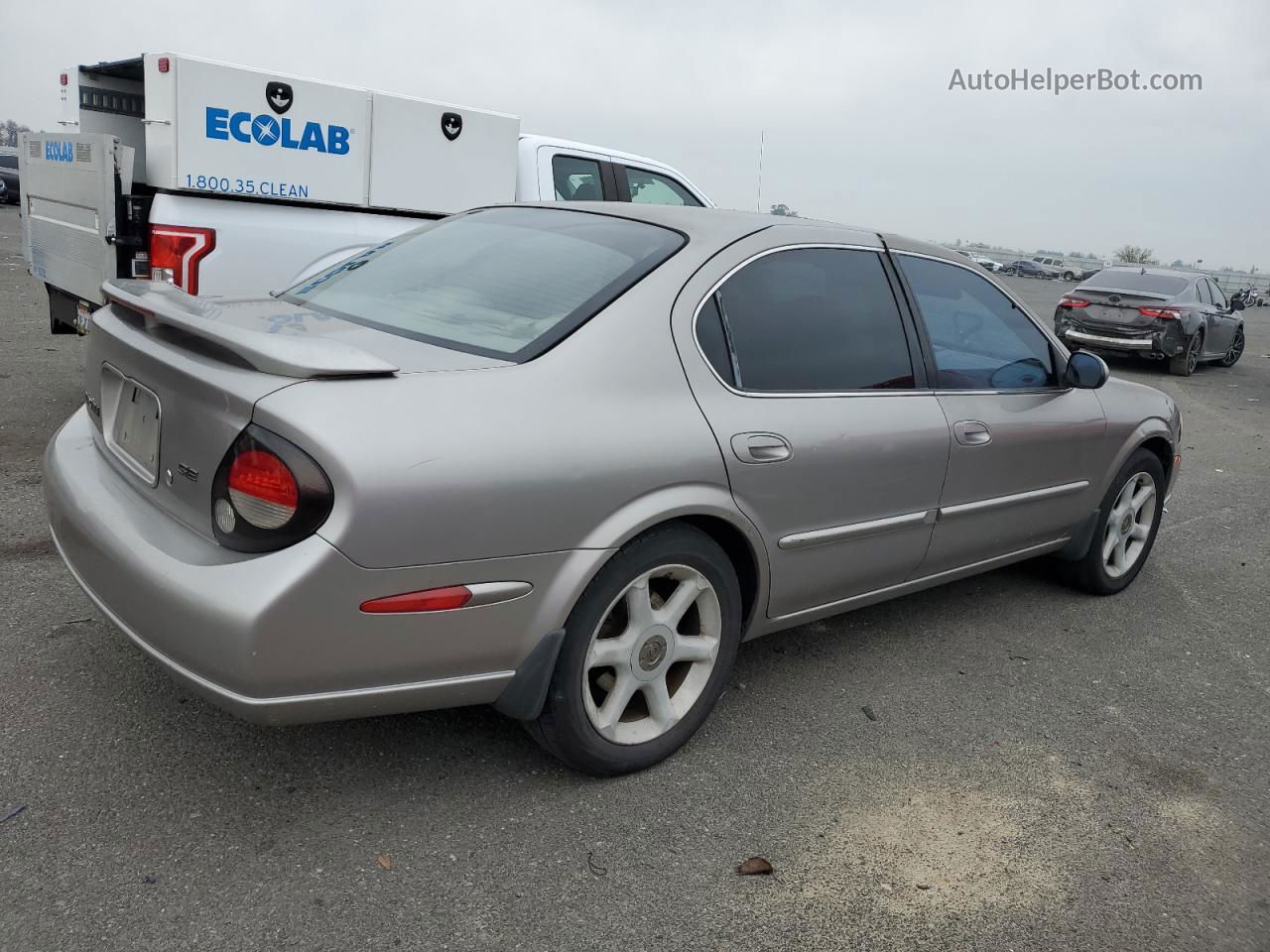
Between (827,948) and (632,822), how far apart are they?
0.61m

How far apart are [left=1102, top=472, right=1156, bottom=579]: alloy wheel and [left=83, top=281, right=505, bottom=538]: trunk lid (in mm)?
3373

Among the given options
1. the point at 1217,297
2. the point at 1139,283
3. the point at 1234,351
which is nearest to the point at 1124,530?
the point at 1139,283

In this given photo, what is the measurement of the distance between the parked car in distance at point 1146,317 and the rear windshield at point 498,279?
1316cm

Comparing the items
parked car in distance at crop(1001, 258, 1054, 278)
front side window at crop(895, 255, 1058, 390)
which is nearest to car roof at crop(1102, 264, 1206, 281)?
front side window at crop(895, 255, 1058, 390)

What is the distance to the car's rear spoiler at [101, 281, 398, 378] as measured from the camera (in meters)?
2.35

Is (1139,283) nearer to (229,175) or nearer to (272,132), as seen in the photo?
(272,132)

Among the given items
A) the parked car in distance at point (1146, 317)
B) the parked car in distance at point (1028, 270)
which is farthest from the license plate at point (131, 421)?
the parked car in distance at point (1028, 270)

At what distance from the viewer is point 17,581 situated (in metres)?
3.83

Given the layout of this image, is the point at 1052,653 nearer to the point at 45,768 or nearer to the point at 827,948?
the point at 827,948

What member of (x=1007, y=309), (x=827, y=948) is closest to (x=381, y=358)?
(x=827, y=948)

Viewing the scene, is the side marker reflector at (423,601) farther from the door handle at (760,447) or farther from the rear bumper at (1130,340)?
the rear bumper at (1130,340)

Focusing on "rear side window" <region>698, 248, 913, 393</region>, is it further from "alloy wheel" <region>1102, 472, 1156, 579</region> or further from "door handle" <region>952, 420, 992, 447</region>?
"alloy wheel" <region>1102, 472, 1156, 579</region>

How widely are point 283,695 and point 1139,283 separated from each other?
15482mm

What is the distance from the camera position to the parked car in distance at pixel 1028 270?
226 feet
